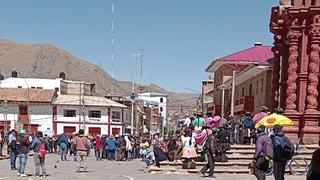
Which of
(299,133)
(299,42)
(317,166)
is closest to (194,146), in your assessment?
(299,133)

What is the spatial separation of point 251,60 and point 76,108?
40804 mm

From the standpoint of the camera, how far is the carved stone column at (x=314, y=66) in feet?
82.5

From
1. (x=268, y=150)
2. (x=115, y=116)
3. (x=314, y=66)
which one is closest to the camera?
(x=268, y=150)

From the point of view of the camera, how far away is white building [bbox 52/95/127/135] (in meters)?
86.8

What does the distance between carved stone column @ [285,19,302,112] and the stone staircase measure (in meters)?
2.96

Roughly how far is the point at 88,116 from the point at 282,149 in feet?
252

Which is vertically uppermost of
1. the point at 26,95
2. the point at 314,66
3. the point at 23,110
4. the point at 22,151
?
the point at 314,66

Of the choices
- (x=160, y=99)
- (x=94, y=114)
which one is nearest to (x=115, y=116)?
(x=94, y=114)

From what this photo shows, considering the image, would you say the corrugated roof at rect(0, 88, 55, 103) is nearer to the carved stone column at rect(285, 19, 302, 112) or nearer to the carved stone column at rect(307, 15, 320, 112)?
the carved stone column at rect(285, 19, 302, 112)

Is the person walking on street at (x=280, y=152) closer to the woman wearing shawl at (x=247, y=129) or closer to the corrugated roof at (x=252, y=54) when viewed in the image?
the woman wearing shawl at (x=247, y=129)

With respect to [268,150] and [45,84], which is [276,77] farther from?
[45,84]

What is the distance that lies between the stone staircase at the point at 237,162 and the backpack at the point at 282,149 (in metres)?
8.23

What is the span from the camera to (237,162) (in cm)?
2245

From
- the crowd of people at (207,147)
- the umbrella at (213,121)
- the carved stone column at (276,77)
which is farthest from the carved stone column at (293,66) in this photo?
the carved stone column at (276,77)
